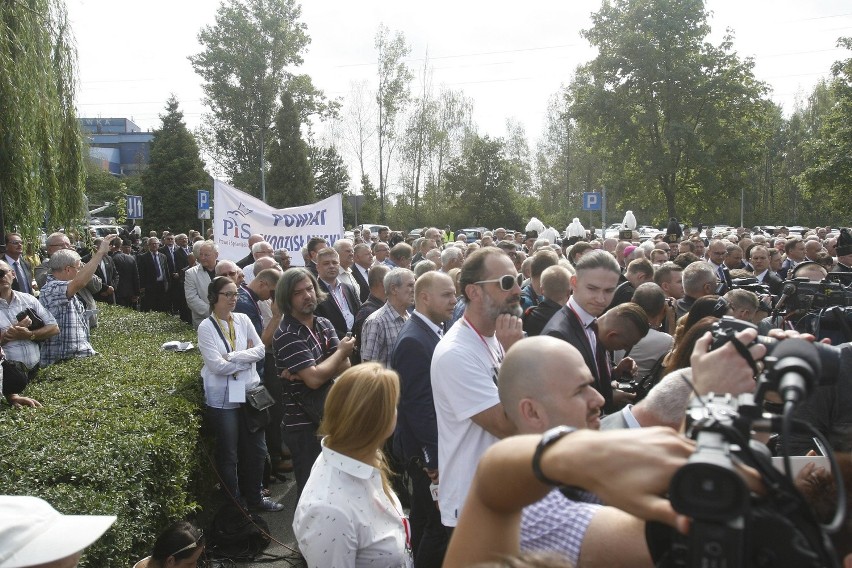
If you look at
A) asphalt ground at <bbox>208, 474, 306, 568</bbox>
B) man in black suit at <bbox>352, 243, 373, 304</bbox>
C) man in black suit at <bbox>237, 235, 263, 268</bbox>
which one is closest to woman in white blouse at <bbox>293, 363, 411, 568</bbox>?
asphalt ground at <bbox>208, 474, 306, 568</bbox>

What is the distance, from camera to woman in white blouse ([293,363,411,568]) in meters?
3.04

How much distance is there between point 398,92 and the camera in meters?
52.5

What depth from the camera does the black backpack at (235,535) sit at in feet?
18.9

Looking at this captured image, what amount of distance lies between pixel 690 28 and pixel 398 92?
2296cm

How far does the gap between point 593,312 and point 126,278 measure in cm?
1341

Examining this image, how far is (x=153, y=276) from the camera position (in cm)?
1695

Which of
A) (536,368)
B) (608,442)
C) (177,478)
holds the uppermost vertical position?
Answer: (608,442)

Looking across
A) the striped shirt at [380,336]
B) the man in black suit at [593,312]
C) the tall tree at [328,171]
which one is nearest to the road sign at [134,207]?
the striped shirt at [380,336]

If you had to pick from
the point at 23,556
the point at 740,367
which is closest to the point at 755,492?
the point at 740,367

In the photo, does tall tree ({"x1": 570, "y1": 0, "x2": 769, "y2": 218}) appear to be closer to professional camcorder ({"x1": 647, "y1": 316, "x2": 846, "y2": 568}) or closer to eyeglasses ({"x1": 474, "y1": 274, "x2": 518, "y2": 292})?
eyeglasses ({"x1": 474, "y1": 274, "x2": 518, "y2": 292})

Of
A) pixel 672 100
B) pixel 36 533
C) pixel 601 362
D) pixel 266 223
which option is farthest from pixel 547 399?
pixel 672 100

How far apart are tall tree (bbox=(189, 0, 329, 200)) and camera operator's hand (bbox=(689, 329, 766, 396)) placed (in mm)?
48794

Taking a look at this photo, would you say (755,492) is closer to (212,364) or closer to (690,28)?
(212,364)

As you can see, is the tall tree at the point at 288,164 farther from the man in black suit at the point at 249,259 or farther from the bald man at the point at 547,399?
the bald man at the point at 547,399
